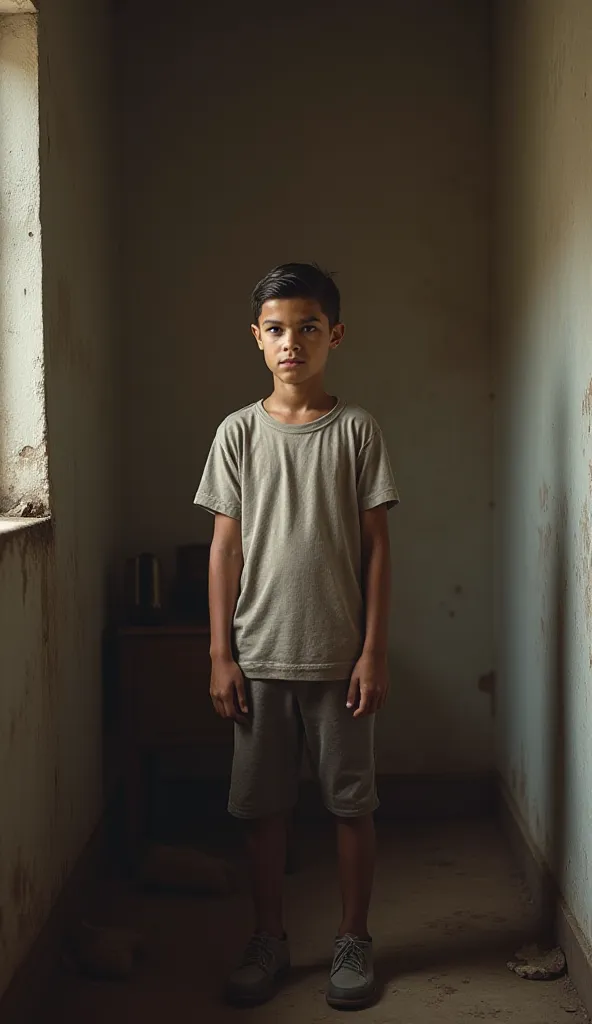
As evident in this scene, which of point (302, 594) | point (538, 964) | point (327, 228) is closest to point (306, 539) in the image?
point (302, 594)

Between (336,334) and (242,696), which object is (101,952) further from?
(336,334)

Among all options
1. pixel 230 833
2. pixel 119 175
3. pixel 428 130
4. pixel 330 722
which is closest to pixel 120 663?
pixel 230 833

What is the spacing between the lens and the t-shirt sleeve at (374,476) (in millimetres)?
2127

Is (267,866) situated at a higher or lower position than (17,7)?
lower

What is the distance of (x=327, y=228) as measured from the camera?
3283 mm

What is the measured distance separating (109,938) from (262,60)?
2.49 metres

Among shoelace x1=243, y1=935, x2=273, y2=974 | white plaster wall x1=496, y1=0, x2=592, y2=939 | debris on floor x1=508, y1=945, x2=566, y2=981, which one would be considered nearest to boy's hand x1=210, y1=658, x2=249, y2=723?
shoelace x1=243, y1=935, x2=273, y2=974

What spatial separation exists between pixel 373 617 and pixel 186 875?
984 mm

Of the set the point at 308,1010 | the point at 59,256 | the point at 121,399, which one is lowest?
the point at 308,1010

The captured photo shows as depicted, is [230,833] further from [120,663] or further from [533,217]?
[533,217]

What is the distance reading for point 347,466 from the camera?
213 cm

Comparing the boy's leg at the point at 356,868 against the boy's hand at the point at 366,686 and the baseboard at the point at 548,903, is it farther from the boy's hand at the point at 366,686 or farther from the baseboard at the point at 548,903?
the baseboard at the point at 548,903

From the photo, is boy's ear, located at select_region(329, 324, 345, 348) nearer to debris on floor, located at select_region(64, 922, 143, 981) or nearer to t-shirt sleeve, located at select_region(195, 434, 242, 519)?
t-shirt sleeve, located at select_region(195, 434, 242, 519)

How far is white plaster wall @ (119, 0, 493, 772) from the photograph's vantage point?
3266 mm
